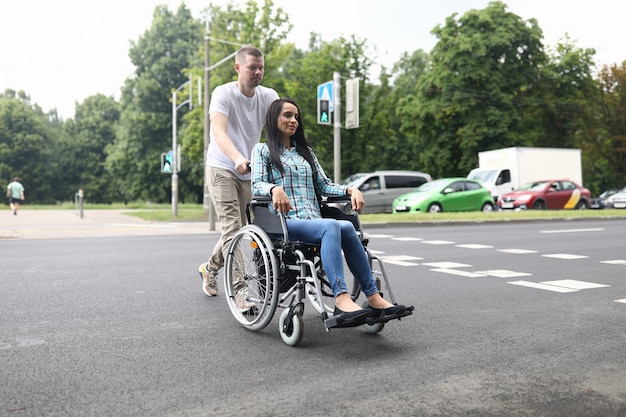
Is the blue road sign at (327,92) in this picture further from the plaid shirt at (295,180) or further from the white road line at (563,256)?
the plaid shirt at (295,180)

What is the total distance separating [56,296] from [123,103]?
1805 inches

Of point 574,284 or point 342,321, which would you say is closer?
point 342,321

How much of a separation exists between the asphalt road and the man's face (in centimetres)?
183

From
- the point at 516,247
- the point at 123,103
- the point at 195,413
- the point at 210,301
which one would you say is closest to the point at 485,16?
the point at 123,103

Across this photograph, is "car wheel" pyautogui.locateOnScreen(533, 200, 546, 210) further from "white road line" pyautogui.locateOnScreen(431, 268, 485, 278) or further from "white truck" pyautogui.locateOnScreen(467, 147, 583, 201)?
"white road line" pyautogui.locateOnScreen(431, 268, 485, 278)

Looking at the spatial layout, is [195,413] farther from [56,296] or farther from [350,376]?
[56,296]

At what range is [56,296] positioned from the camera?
595 centimetres

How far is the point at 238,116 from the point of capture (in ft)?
16.8

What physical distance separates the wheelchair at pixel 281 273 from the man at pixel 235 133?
0.18 meters

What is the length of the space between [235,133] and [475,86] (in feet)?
116

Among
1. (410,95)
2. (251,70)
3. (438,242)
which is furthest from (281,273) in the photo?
(410,95)

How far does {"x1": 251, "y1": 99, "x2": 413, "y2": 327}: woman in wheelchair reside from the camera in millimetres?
3904

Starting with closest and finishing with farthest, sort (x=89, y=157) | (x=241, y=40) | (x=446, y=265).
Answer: (x=446, y=265), (x=241, y=40), (x=89, y=157)

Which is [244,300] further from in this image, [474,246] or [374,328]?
[474,246]
